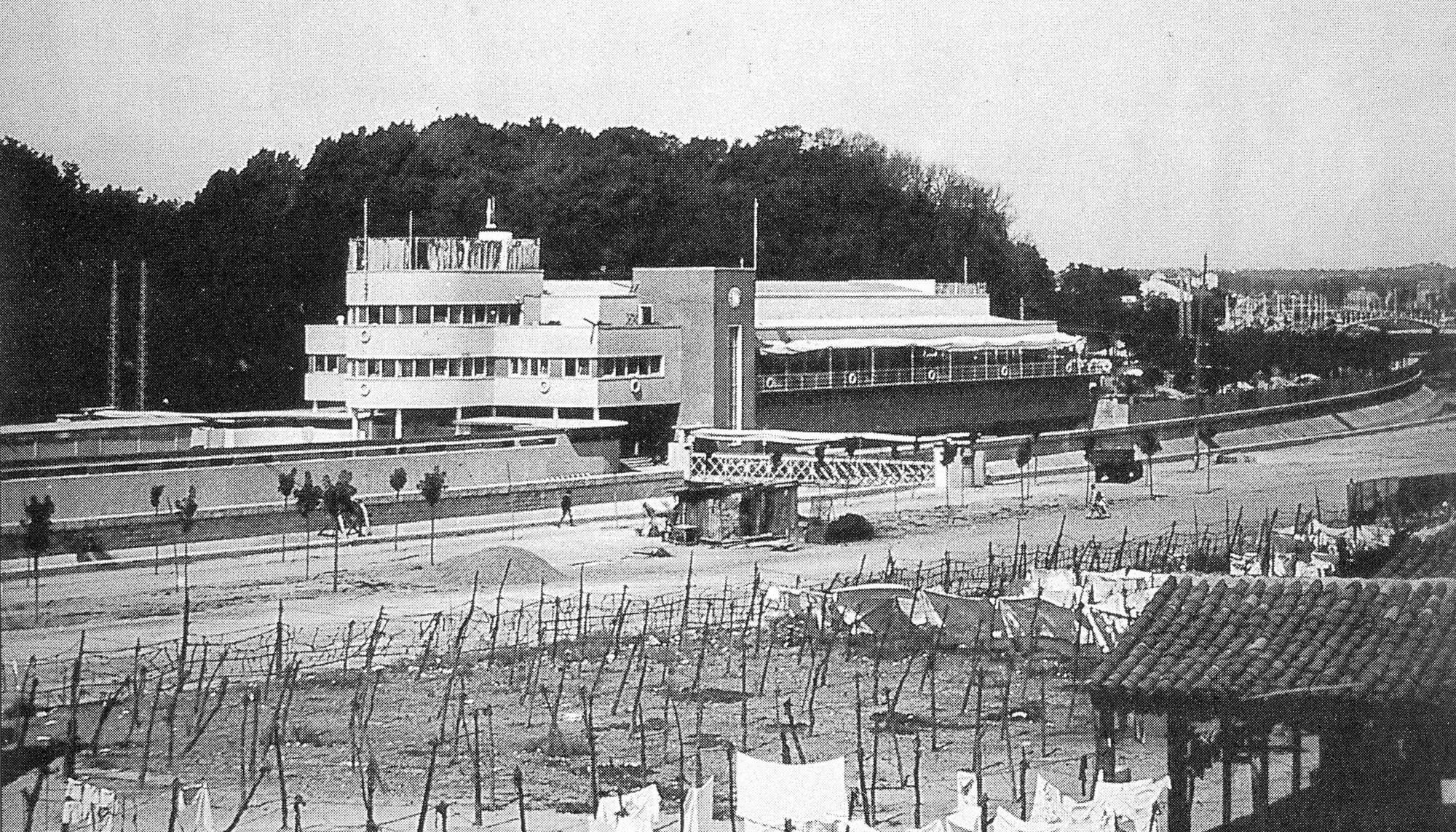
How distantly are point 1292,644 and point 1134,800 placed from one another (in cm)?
229

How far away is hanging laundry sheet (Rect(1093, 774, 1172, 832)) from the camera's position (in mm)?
17094

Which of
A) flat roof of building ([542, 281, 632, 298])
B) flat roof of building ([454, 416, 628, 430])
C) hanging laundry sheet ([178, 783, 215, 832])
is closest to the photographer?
hanging laundry sheet ([178, 783, 215, 832])

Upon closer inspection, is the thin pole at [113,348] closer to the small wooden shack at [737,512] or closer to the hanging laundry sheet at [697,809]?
the small wooden shack at [737,512]

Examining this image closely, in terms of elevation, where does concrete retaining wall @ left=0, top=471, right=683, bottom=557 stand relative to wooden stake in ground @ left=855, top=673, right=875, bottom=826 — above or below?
above

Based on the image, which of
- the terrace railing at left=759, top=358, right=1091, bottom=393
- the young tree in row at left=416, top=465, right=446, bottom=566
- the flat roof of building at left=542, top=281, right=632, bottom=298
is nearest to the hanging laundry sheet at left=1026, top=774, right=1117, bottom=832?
the young tree in row at left=416, top=465, right=446, bottom=566

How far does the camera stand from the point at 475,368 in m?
54.0

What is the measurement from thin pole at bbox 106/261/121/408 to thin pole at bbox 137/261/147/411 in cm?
57

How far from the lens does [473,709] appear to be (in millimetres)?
22953

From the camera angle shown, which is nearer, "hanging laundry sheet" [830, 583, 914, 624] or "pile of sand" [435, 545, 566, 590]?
"hanging laundry sheet" [830, 583, 914, 624]

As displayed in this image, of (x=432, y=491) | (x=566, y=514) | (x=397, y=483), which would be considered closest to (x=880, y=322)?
(x=566, y=514)

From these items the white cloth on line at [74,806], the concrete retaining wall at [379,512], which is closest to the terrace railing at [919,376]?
the concrete retaining wall at [379,512]

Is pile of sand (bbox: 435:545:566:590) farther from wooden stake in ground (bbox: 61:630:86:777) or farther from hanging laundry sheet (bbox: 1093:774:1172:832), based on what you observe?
hanging laundry sheet (bbox: 1093:774:1172:832)

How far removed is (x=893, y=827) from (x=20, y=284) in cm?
3668

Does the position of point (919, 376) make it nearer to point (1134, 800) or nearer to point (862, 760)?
point (862, 760)
